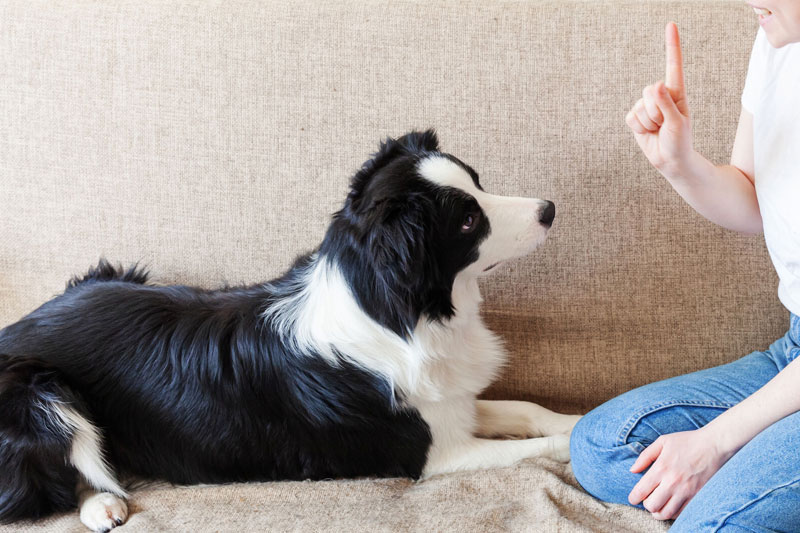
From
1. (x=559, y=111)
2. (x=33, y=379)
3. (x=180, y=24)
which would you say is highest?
(x=180, y=24)

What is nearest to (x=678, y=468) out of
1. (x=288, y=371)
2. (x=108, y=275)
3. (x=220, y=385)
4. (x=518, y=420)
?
(x=518, y=420)

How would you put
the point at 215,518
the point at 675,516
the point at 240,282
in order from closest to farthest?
the point at 675,516 → the point at 215,518 → the point at 240,282

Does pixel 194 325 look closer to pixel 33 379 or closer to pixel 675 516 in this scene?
pixel 33 379

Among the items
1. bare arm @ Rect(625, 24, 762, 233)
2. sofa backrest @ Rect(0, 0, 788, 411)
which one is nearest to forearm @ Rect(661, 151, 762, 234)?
bare arm @ Rect(625, 24, 762, 233)

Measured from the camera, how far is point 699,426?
1.39 meters

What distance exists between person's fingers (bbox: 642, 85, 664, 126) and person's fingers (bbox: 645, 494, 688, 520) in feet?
2.20

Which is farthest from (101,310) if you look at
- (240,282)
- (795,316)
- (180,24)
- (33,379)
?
(795,316)

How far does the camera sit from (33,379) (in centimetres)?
146

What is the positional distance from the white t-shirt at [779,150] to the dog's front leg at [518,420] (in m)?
0.55

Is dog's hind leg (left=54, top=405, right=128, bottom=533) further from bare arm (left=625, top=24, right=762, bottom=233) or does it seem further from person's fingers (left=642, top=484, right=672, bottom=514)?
bare arm (left=625, top=24, right=762, bottom=233)

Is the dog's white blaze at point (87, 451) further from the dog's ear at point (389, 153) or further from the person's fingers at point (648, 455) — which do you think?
the person's fingers at point (648, 455)

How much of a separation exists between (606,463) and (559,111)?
32.3 inches

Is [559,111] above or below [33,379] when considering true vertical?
above

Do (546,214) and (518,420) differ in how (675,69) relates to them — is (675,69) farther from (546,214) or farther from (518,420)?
(518,420)
